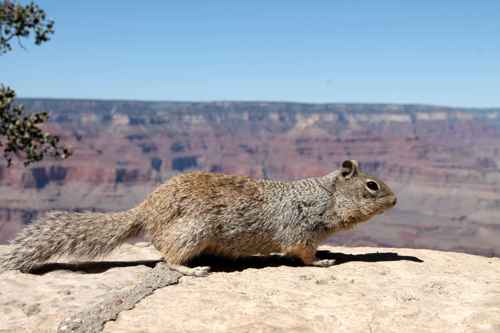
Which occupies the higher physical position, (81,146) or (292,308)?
(292,308)

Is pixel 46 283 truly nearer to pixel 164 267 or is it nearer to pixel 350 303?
pixel 164 267

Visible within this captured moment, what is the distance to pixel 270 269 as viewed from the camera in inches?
384

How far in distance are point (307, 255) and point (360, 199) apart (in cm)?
159

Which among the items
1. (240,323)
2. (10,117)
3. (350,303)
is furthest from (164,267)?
(10,117)

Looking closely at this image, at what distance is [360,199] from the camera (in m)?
10.5

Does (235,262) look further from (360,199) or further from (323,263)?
(360,199)

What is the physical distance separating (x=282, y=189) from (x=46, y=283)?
4.67 metres

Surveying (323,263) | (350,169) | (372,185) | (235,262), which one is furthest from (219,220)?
(372,185)

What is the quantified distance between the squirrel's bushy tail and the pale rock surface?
1.09 ft

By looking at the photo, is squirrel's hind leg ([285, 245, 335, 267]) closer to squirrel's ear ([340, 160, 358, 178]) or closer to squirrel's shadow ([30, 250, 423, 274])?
squirrel's shadow ([30, 250, 423, 274])

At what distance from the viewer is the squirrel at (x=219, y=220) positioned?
9.12m

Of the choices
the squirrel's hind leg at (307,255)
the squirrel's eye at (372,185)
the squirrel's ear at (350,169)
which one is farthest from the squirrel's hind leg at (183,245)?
the squirrel's eye at (372,185)

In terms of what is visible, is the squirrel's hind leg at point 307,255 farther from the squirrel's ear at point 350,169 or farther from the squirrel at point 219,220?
the squirrel's ear at point 350,169

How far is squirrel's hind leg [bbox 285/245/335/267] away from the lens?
10.0 meters
